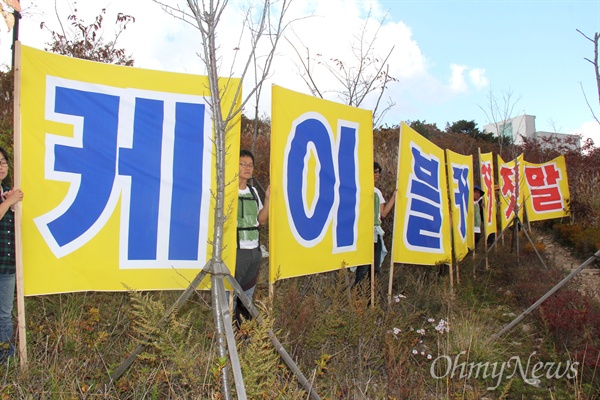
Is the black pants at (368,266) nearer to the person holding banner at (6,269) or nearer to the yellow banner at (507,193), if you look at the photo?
the person holding banner at (6,269)

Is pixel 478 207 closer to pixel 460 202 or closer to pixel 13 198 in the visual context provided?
pixel 460 202

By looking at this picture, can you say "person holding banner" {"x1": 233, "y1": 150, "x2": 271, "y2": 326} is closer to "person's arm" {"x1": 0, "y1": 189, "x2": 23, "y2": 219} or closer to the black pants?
"person's arm" {"x1": 0, "y1": 189, "x2": 23, "y2": 219}

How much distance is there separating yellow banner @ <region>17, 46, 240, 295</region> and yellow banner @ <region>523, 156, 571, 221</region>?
8.63 m

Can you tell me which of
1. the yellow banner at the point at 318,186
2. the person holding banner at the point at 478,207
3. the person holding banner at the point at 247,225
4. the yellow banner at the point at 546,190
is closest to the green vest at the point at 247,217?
the person holding banner at the point at 247,225

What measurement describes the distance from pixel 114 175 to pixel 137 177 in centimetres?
13

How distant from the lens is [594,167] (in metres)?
12.9

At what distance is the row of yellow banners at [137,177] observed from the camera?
2.90m

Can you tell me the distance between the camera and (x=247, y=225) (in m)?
3.70

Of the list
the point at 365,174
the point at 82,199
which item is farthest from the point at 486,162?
the point at 82,199

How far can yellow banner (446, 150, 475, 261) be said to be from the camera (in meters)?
6.45

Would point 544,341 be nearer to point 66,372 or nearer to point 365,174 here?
point 365,174

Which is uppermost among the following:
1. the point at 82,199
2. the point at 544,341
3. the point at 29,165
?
the point at 29,165

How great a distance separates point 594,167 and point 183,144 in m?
12.7

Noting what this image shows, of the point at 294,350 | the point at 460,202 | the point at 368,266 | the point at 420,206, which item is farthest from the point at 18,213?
the point at 460,202
